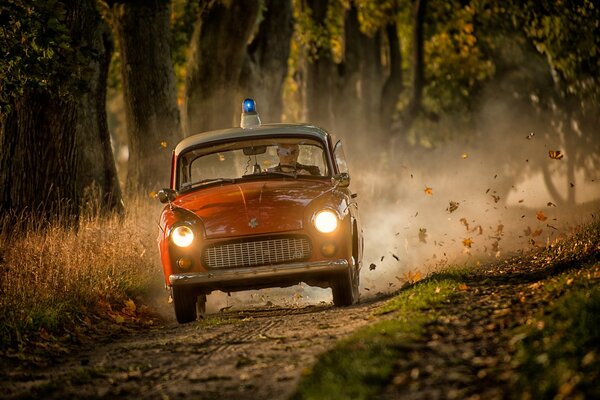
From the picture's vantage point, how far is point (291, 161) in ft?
39.5

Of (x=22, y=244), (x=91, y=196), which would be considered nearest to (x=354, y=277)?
(x=22, y=244)

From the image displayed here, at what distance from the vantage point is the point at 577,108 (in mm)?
31422

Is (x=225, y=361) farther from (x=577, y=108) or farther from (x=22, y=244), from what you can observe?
(x=577, y=108)

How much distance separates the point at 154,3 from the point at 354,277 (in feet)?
31.7

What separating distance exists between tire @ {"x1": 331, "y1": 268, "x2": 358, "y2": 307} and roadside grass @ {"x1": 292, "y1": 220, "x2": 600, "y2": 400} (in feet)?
2.51

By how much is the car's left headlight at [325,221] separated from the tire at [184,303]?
134 cm

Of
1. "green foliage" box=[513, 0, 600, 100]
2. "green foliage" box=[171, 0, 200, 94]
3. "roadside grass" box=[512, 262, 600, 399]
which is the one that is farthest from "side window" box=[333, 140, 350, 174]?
"green foliage" box=[171, 0, 200, 94]

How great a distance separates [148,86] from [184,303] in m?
9.61

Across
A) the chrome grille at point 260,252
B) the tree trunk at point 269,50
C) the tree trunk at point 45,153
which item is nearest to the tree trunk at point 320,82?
the tree trunk at point 269,50

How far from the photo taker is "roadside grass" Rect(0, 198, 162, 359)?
10.1m

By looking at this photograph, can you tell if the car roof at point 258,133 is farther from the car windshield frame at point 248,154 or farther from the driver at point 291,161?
the driver at point 291,161

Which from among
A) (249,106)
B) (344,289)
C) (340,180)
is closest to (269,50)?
(249,106)

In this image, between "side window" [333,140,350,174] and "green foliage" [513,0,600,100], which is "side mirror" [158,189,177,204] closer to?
"side window" [333,140,350,174]

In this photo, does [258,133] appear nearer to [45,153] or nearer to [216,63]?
[45,153]
